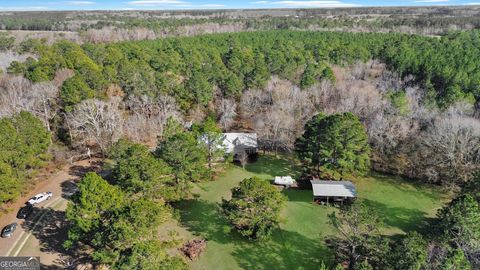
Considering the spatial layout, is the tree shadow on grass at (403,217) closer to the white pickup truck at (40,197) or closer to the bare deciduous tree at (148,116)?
the bare deciduous tree at (148,116)

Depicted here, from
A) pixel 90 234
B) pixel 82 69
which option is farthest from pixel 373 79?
pixel 90 234

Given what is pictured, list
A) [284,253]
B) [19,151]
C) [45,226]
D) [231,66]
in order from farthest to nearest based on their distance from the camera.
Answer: [231,66]
[19,151]
[45,226]
[284,253]

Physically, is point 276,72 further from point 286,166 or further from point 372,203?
point 372,203

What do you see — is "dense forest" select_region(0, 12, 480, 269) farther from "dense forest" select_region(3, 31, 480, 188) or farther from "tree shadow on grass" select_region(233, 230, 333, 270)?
"tree shadow on grass" select_region(233, 230, 333, 270)

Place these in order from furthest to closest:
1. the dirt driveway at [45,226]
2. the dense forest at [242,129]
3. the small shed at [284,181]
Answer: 1. the small shed at [284,181]
2. the dirt driveway at [45,226]
3. the dense forest at [242,129]

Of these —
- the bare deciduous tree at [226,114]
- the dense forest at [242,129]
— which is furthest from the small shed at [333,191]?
the bare deciduous tree at [226,114]

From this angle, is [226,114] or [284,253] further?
[226,114]

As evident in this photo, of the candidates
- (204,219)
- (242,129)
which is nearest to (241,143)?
(242,129)

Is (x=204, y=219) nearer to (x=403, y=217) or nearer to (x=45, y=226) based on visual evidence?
(x=45, y=226)
